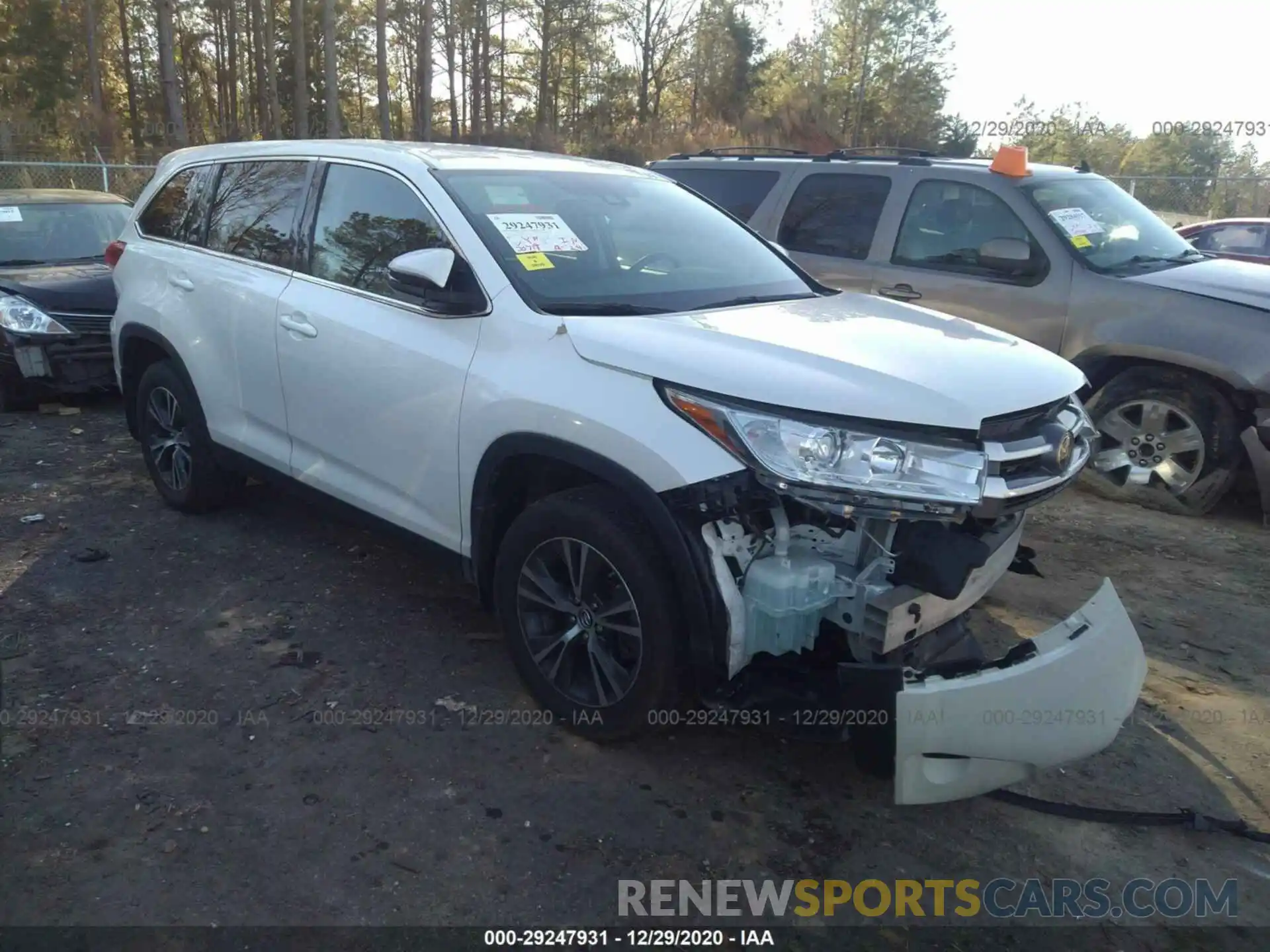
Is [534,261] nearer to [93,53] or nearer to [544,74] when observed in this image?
[93,53]

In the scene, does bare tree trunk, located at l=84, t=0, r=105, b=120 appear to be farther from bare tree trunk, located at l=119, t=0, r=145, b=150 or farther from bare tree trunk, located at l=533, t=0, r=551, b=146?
bare tree trunk, located at l=533, t=0, r=551, b=146

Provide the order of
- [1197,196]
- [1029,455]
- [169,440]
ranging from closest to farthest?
[1029,455] → [169,440] → [1197,196]

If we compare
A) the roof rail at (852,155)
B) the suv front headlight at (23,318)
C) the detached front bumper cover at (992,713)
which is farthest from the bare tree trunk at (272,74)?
the detached front bumper cover at (992,713)

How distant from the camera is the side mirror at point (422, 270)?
3135 mm

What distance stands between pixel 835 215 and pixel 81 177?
1533 cm

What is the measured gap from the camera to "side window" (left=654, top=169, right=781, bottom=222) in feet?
22.3

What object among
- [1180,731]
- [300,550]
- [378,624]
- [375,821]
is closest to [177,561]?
[300,550]

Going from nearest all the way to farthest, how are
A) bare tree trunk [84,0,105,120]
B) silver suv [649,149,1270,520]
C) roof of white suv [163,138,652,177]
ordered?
roof of white suv [163,138,652,177]
silver suv [649,149,1270,520]
bare tree trunk [84,0,105,120]

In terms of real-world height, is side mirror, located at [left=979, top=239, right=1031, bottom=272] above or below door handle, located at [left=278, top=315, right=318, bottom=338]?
above

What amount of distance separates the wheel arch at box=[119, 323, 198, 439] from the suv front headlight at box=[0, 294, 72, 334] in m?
2.25

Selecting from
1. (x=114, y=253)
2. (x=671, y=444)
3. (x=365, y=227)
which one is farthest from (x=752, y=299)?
(x=114, y=253)

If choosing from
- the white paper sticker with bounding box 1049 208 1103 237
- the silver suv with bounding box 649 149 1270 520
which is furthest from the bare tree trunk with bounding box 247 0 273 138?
the white paper sticker with bounding box 1049 208 1103 237

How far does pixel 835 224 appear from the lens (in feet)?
21.3

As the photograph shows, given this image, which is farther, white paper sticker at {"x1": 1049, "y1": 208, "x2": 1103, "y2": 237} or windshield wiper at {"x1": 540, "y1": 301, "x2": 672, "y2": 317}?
white paper sticker at {"x1": 1049, "y1": 208, "x2": 1103, "y2": 237}
